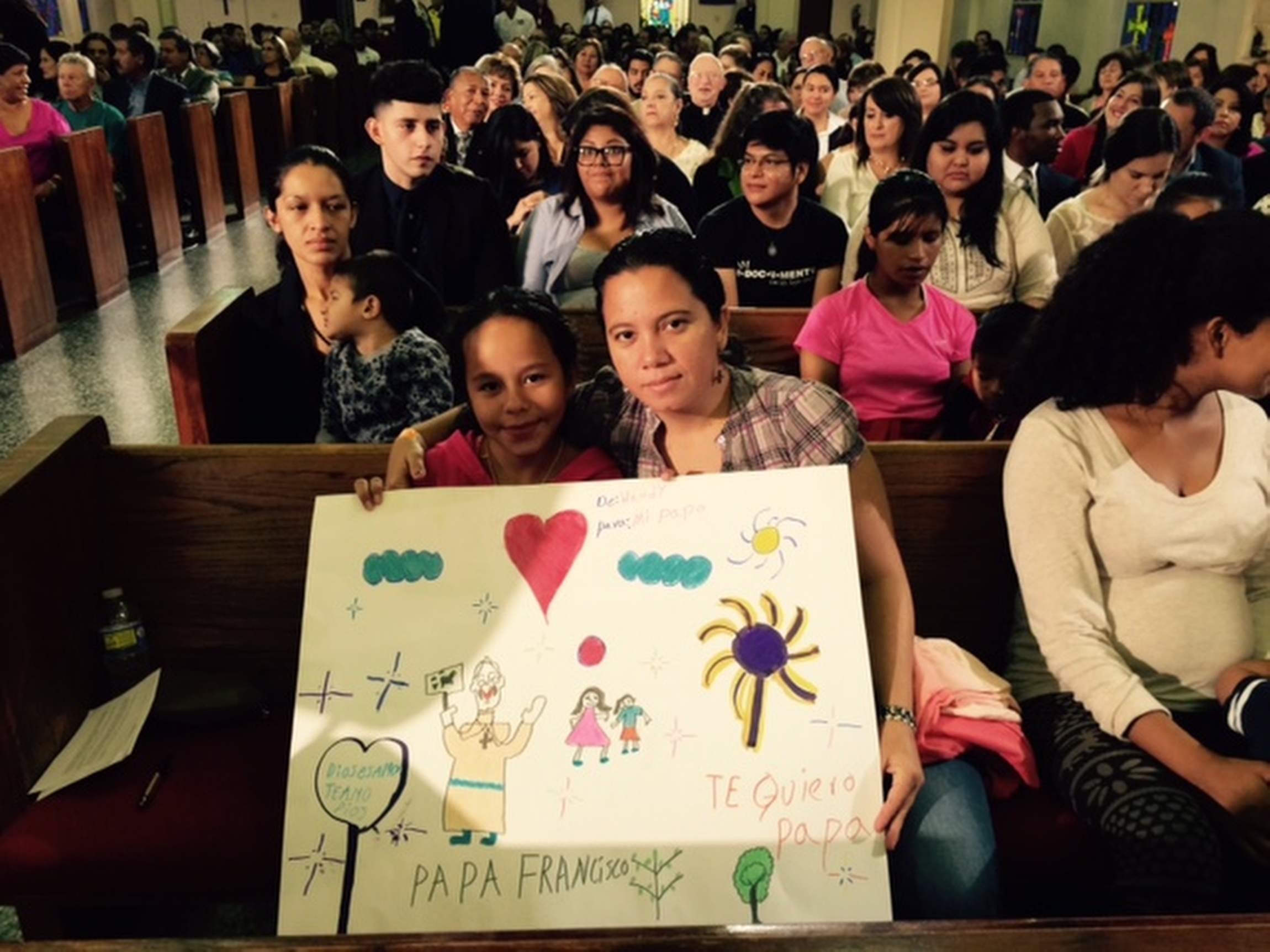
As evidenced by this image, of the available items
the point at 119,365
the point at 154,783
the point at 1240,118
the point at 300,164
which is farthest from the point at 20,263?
the point at 1240,118

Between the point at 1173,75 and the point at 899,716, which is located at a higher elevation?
the point at 1173,75

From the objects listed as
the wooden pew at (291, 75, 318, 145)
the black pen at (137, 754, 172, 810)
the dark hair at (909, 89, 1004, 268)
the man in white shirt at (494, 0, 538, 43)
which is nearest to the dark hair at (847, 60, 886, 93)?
the dark hair at (909, 89, 1004, 268)

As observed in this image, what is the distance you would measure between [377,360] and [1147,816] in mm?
1872

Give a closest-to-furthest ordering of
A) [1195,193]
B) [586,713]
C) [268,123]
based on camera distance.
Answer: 1. [586,713]
2. [1195,193]
3. [268,123]

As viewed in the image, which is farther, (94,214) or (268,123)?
(268,123)

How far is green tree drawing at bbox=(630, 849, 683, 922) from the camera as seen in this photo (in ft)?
4.27

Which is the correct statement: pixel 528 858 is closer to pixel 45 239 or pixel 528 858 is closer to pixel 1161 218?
pixel 1161 218

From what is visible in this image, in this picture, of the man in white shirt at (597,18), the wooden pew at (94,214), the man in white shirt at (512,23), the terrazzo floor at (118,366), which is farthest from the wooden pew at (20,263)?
the man in white shirt at (597,18)

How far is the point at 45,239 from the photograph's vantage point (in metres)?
6.27

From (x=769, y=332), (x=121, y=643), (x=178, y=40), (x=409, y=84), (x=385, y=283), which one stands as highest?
(x=178, y=40)

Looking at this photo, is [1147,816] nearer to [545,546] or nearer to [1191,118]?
[545,546]

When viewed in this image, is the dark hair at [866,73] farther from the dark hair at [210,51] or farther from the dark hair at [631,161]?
the dark hair at [210,51]

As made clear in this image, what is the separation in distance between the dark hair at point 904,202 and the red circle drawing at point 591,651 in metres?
1.66

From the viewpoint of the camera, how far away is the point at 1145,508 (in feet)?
5.61
